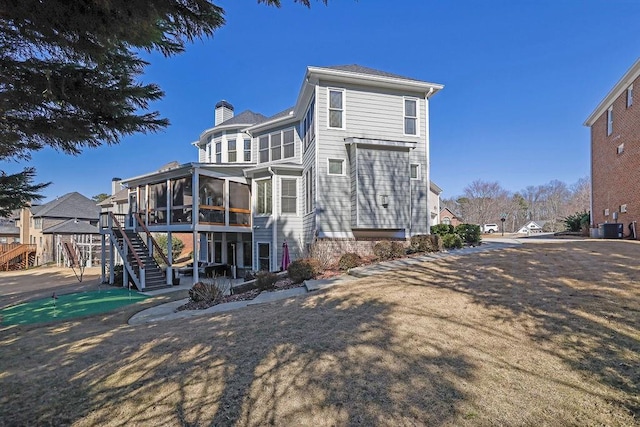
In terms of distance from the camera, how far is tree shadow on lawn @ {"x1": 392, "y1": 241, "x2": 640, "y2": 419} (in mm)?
3498

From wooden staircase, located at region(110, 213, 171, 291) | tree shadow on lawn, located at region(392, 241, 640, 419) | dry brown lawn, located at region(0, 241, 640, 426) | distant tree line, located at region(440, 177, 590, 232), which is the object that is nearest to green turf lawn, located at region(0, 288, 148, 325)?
wooden staircase, located at region(110, 213, 171, 291)

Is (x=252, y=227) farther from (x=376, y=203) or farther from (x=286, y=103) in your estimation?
(x=286, y=103)

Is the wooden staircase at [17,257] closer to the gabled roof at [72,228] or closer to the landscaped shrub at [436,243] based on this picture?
the gabled roof at [72,228]

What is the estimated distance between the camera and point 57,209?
3347cm

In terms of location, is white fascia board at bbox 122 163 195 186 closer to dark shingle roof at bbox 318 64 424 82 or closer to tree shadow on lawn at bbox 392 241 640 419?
dark shingle roof at bbox 318 64 424 82

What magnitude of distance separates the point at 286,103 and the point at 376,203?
11591 millimetres

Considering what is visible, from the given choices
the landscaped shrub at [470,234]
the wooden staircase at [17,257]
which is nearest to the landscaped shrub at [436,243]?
the landscaped shrub at [470,234]

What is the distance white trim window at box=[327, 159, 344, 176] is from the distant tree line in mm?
46768

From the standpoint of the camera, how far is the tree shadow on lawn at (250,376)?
125 inches

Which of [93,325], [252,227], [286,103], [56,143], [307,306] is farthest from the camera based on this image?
Answer: [286,103]

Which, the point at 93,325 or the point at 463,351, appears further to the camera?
the point at 93,325

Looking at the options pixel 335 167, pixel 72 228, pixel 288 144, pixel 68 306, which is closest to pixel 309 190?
pixel 335 167

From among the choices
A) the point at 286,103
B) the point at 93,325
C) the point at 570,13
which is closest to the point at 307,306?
the point at 93,325

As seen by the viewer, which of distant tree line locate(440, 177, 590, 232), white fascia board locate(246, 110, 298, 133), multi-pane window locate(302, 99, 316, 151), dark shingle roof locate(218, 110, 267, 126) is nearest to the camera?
multi-pane window locate(302, 99, 316, 151)
